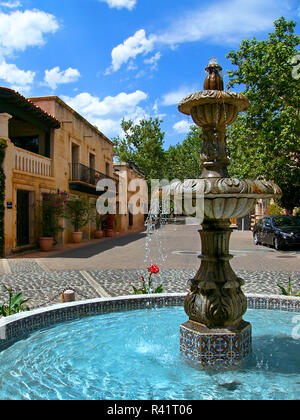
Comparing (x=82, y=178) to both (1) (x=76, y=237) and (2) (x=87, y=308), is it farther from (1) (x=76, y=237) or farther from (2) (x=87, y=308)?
(2) (x=87, y=308)

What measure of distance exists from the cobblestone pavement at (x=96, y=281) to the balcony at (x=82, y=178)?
30.7 feet

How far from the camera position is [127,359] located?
3.78m

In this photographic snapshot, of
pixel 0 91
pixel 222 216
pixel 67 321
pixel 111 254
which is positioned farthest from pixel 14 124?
pixel 222 216

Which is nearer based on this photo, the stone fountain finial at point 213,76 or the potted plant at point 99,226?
the stone fountain finial at point 213,76

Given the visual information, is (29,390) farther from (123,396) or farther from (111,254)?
(111,254)

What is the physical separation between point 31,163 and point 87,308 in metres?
11.8

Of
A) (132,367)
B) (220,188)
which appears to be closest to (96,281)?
(132,367)

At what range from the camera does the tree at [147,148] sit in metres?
45.2

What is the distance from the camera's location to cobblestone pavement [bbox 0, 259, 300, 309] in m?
7.37

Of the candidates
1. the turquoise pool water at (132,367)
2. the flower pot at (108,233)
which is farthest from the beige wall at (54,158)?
the turquoise pool water at (132,367)

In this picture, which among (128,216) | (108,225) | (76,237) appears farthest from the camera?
(128,216)

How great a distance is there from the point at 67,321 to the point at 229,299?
7.37 ft

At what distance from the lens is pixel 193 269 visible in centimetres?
1066

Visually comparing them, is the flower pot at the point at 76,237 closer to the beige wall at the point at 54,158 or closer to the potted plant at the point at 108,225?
the beige wall at the point at 54,158
